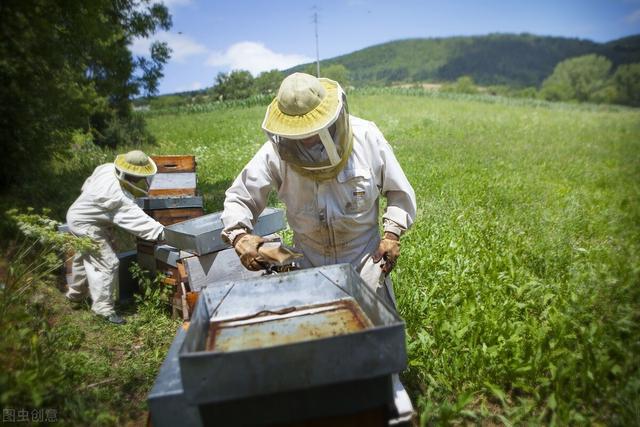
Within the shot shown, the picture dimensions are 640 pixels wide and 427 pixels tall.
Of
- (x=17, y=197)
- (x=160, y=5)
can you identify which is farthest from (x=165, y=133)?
(x=17, y=197)

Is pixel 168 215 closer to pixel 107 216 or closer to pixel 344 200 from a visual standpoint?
pixel 107 216

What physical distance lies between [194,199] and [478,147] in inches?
404

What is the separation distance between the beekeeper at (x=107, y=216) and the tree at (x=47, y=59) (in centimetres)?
253

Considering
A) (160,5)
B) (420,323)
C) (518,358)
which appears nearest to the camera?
(518,358)

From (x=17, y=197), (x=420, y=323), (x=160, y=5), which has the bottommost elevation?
(x=420, y=323)

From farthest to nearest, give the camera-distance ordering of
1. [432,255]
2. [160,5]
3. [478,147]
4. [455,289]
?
1. [478,147]
2. [160,5]
3. [432,255]
4. [455,289]

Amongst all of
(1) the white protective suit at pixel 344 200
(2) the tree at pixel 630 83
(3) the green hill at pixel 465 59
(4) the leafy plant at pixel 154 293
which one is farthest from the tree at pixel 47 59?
(3) the green hill at pixel 465 59

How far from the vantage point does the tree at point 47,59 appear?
589 cm

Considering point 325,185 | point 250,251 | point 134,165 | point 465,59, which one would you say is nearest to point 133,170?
point 134,165

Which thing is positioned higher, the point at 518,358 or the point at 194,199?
the point at 194,199

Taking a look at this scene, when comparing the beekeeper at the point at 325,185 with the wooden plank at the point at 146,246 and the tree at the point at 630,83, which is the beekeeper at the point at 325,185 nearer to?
the wooden plank at the point at 146,246

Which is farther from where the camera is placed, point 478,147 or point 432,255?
point 478,147

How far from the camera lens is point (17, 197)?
814 cm

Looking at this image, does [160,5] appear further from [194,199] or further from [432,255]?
[432,255]
